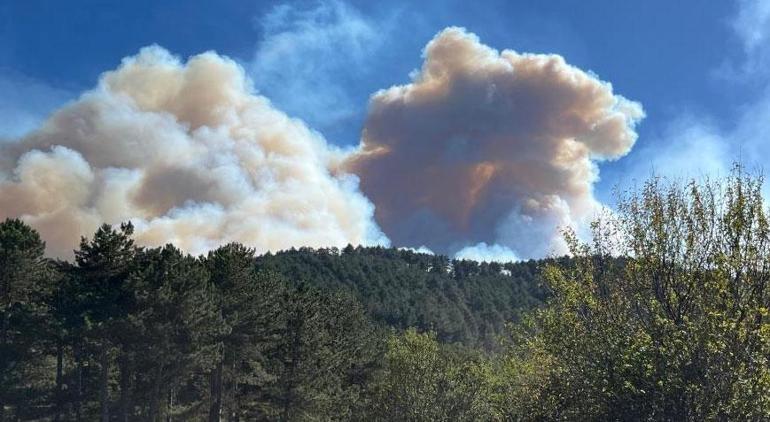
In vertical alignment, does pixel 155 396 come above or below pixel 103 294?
below

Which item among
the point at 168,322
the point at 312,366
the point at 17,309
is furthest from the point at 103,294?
the point at 312,366

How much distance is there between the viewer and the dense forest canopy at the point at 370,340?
19.1 meters

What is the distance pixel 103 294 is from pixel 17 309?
1149cm

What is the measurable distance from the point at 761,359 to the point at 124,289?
44.7 metres

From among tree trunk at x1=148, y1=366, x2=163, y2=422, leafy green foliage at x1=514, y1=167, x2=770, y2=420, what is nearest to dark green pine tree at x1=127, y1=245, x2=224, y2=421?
tree trunk at x1=148, y1=366, x2=163, y2=422

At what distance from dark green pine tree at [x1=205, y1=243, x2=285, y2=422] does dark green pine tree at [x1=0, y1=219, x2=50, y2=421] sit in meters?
15.1

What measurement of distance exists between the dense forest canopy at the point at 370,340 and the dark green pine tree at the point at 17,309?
0.17 meters

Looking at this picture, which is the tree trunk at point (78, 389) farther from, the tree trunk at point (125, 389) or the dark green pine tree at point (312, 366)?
the dark green pine tree at point (312, 366)

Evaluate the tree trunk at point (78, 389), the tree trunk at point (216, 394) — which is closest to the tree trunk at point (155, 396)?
the tree trunk at point (216, 394)

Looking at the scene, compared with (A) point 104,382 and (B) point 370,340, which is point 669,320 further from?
(B) point 370,340

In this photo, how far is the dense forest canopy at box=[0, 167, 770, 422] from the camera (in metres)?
19.1

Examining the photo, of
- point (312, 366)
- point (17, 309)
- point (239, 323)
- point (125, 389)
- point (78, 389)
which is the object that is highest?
point (17, 309)

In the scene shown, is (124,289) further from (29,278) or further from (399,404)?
(399,404)

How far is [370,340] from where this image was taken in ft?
296
